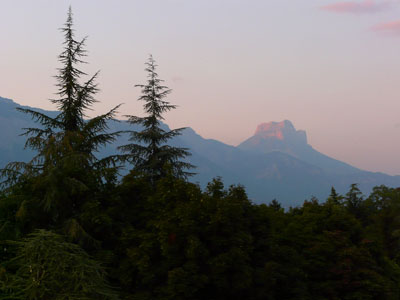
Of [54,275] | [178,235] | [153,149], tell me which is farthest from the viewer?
[153,149]

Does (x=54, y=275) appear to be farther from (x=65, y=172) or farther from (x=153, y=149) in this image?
(x=153, y=149)

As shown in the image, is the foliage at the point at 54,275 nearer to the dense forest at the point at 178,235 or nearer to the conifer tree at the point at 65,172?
the dense forest at the point at 178,235

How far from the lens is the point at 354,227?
20281 millimetres

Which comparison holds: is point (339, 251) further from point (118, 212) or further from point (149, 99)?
point (149, 99)

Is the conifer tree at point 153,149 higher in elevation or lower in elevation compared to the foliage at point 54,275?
higher

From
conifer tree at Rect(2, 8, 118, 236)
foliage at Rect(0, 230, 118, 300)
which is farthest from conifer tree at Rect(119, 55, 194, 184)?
foliage at Rect(0, 230, 118, 300)

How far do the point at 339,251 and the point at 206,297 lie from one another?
23.3ft

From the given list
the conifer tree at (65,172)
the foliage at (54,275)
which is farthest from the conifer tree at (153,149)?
the foliage at (54,275)

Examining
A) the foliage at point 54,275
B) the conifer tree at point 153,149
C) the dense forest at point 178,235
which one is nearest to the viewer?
the foliage at point 54,275

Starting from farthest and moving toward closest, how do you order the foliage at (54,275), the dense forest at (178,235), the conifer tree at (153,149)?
the conifer tree at (153,149), the dense forest at (178,235), the foliage at (54,275)

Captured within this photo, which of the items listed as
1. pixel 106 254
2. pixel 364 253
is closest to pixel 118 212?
pixel 106 254

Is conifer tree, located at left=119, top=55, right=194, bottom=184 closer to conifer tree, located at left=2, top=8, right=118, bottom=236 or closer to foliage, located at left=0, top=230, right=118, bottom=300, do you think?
conifer tree, located at left=2, top=8, right=118, bottom=236

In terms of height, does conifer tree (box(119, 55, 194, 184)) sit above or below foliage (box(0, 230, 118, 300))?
above

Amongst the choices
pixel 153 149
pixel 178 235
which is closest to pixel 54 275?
pixel 178 235
